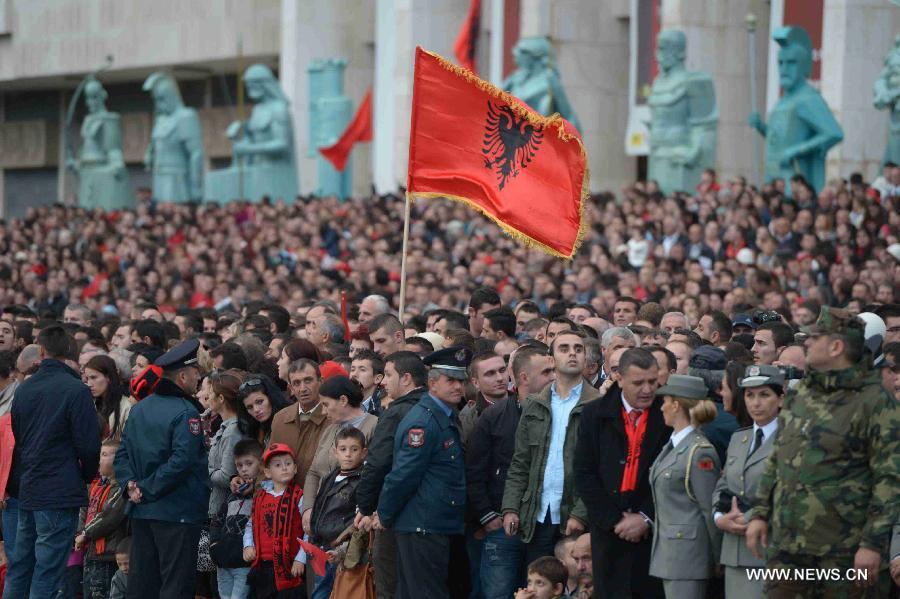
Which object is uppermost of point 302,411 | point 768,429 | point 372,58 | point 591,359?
point 372,58

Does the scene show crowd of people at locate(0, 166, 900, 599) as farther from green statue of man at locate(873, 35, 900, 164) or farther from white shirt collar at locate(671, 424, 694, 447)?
green statue of man at locate(873, 35, 900, 164)

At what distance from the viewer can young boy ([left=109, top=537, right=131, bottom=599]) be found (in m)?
10.3

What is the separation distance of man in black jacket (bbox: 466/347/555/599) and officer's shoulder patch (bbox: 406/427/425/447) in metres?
0.44

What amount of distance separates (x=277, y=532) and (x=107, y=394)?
194 centimetres

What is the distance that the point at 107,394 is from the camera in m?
11.1

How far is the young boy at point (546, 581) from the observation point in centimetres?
842

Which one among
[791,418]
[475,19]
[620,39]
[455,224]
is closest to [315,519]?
[791,418]

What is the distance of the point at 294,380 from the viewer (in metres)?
10.0

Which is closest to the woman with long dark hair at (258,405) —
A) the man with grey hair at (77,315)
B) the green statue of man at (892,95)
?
the man with grey hair at (77,315)

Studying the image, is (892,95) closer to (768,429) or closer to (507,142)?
(507,142)

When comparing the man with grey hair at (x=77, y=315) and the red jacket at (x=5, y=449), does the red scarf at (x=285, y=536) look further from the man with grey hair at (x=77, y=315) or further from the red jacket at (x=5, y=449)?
the man with grey hair at (x=77, y=315)

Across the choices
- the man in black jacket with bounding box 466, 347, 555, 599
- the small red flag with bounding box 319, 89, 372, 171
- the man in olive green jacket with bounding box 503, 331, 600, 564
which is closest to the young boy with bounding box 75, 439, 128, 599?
the man in black jacket with bounding box 466, 347, 555, 599

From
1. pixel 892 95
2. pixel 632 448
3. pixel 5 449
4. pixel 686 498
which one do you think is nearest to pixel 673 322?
pixel 632 448

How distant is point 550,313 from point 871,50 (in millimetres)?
12372
